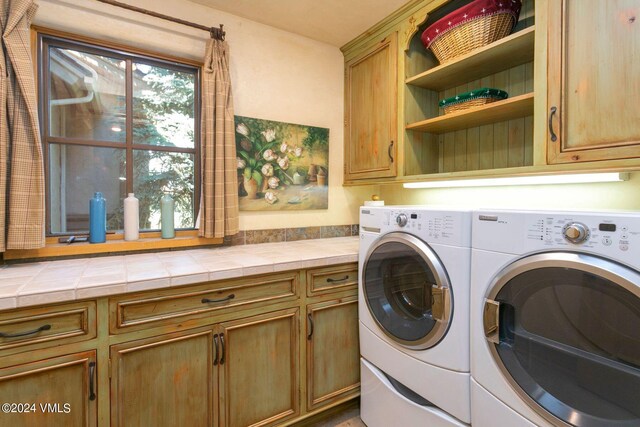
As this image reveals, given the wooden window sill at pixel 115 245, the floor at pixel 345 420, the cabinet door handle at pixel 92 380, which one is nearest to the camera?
the cabinet door handle at pixel 92 380

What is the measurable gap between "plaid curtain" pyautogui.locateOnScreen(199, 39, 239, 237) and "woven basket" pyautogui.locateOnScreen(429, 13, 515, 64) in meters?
1.35

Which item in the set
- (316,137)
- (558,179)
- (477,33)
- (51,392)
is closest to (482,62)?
(477,33)

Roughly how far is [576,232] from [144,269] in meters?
1.63

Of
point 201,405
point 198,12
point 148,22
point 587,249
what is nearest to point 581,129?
point 587,249

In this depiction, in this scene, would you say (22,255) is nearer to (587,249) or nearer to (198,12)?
(198,12)

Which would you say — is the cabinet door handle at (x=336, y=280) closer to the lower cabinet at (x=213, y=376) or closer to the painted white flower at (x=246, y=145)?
the lower cabinet at (x=213, y=376)

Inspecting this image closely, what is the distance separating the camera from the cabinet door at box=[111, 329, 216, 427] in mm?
1267

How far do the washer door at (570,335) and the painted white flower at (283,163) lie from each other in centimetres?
158

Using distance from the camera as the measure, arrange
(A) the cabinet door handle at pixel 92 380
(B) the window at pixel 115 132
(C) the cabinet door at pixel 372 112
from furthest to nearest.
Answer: (C) the cabinet door at pixel 372 112 < (B) the window at pixel 115 132 < (A) the cabinet door handle at pixel 92 380

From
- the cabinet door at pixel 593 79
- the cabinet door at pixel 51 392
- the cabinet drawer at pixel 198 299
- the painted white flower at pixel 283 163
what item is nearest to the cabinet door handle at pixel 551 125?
the cabinet door at pixel 593 79

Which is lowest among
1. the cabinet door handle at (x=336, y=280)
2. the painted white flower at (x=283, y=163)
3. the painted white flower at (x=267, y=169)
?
the cabinet door handle at (x=336, y=280)

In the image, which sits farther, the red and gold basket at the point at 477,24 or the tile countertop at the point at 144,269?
the red and gold basket at the point at 477,24

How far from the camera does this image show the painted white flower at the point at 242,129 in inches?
82.3

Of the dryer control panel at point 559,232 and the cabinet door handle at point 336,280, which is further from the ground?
the dryer control panel at point 559,232
